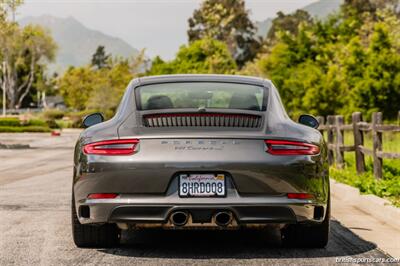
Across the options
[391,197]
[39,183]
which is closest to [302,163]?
[391,197]

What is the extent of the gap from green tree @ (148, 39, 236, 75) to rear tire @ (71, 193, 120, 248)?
2450 inches

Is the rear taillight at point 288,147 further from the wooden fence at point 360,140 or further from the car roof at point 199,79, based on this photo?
the wooden fence at point 360,140

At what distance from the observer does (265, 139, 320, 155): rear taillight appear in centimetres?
629

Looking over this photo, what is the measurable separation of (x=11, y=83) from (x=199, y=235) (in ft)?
384

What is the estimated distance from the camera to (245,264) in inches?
240

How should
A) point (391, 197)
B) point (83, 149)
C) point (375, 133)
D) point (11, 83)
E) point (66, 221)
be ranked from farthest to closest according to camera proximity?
point (11, 83)
point (375, 133)
point (391, 197)
point (66, 221)
point (83, 149)

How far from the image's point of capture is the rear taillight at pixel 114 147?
6.26 metres

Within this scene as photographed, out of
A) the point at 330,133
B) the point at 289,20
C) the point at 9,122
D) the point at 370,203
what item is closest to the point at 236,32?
the point at 289,20

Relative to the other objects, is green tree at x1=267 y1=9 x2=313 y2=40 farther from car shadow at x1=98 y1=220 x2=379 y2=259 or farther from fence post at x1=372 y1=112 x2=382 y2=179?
car shadow at x1=98 y1=220 x2=379 y2=259

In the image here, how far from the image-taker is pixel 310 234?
679cm

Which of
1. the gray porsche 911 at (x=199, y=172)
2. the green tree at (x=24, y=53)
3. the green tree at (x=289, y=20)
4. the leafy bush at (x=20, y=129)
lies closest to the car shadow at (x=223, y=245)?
the gray porsche 911 at (x=199, y=172)

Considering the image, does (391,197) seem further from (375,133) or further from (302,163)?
(302,163)

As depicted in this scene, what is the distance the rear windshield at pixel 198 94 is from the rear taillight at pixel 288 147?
2.35ft

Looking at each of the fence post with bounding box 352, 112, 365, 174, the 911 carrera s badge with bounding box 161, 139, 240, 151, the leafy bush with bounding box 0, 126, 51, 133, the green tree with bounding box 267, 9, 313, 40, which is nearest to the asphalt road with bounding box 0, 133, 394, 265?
the 911 carrera s badge with bounding box 161, 139, 240, 151
